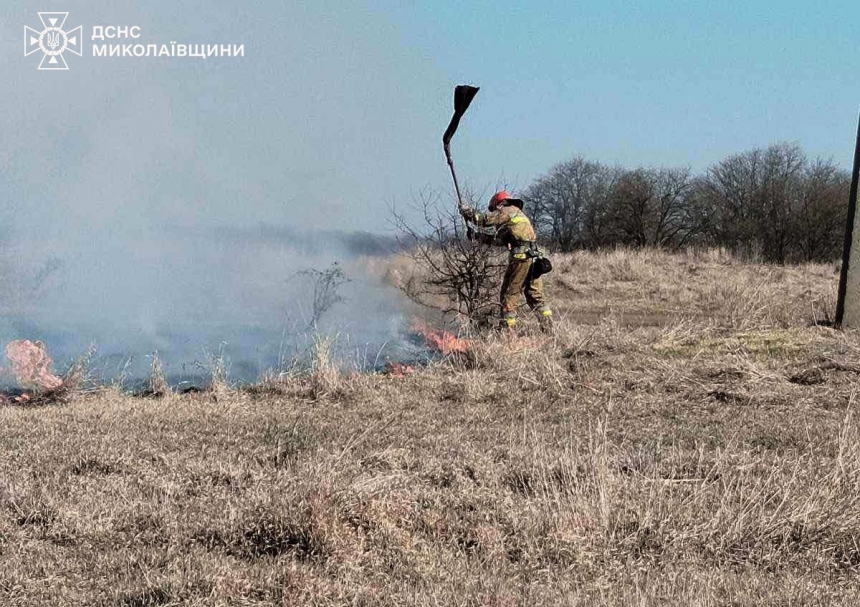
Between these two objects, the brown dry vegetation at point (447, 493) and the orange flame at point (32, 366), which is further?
the orange flame at point (32, 366)

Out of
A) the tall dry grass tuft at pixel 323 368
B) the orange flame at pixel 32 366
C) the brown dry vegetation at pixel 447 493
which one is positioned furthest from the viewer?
the orange flame at pixel 32 366

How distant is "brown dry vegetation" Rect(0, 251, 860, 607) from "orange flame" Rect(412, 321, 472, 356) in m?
1.27

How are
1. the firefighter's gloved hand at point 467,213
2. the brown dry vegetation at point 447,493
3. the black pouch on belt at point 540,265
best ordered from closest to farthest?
1. the brown dry vegetation at point 447,493
2. the firefighter's gloved hand at point 467,213
3. the black pouch on belt at point 540,265

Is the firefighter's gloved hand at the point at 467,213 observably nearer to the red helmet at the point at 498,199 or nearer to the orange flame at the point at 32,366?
the red helmet at the point at 498,199

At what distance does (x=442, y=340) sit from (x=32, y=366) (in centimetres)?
445

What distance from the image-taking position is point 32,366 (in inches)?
353

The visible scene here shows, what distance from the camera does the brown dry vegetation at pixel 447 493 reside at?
3.69m

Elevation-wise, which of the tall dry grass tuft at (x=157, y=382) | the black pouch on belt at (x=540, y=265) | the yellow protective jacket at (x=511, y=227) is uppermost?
the yellow protective jacket at (x=511, y=227)

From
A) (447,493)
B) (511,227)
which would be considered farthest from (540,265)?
(447,493)

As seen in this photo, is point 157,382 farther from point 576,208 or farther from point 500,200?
point 576,208

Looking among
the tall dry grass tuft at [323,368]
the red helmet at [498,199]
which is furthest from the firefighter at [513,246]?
the tall dry grass tuft at [323,368]

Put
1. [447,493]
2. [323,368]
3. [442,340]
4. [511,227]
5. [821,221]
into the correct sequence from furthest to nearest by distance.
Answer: [821,221]
[511,227]
[442,340]
[323,368]
[447,493]

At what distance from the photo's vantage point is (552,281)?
2134 cm

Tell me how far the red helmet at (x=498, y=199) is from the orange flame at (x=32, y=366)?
5.54 m
